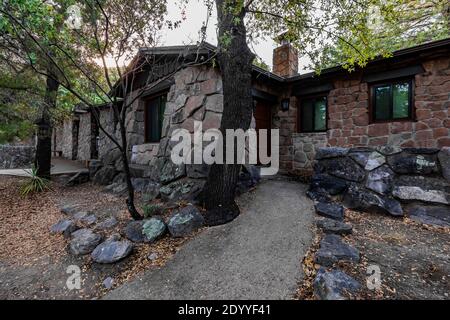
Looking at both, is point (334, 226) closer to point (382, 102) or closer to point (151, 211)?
point (151, 211)

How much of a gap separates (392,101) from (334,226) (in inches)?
166

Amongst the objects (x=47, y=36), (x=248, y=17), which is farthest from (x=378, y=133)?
(x=47, y=36)

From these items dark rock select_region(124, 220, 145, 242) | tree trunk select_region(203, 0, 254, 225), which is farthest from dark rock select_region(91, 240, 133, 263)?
tree trunk select_region(203, 0, 254, 225)

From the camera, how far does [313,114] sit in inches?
271

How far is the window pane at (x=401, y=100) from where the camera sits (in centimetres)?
543

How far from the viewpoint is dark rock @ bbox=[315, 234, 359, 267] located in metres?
2.55

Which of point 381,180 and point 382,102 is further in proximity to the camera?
point 382,102

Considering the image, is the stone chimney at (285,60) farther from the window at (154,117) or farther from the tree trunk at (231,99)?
the window at (154,117)

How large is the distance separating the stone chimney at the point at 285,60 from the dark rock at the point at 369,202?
450 cm

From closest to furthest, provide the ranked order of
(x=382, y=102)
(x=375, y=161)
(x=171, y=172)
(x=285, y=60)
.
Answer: (x=375, y=161) < (x=171, y=172) < (x=382, y=102) < (x=285, y=60)

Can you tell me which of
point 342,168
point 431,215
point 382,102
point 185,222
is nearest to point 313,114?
point 382,102

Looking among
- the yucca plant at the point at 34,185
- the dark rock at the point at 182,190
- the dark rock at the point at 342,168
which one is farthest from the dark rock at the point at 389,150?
the yucca plant at the point at 34,185
